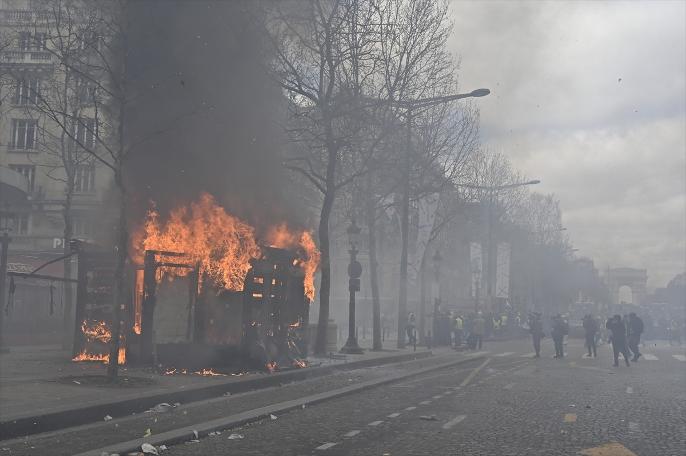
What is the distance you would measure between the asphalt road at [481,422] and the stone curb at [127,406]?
1950 millimetres

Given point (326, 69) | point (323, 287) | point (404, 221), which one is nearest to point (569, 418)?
point (323, 287)

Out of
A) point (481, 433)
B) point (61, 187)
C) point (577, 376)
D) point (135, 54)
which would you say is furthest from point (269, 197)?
point (61, 187)

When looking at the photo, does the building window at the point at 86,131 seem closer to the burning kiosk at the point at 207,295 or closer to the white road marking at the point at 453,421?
the burning kiosk at the point at 207,295

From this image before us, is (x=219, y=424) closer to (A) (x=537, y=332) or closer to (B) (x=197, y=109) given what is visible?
(B) (x=197, y=109)

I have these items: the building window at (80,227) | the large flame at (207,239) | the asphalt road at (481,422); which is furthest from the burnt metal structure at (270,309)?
the building window at (80,227)

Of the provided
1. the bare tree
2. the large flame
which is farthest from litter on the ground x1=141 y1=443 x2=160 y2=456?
the bare tree

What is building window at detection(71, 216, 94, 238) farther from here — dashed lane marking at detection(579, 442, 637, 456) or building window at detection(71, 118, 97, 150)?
dashed lane marking at detection(579, 442, 637, 456)

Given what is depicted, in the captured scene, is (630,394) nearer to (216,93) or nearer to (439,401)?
(439,401)

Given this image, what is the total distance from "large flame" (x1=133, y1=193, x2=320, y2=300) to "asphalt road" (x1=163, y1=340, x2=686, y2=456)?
429cm

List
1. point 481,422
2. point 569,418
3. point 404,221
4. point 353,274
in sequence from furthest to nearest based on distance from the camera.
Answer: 1. point 404,221
2. point 353,274
3. point 569,418
4. point 481,422

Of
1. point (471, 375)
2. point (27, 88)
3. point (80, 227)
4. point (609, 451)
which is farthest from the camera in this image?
point (80, 227)

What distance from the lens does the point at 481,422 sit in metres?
10.1

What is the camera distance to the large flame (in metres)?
16.6

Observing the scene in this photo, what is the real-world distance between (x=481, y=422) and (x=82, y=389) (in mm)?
6239
